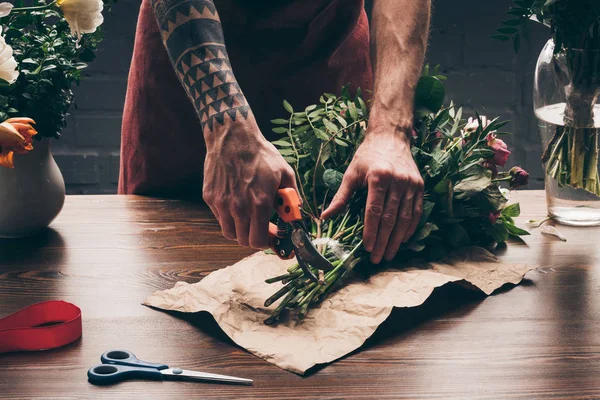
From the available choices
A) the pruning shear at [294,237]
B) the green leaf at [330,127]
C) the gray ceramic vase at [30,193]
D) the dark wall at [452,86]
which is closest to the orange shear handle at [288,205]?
the pruning shear at [294,237]

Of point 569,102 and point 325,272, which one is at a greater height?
point 569,102

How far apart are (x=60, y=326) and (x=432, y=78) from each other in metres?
0.66

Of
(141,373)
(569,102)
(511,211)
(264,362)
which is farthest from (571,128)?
(141,373)

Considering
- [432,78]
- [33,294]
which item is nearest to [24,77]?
[33,294]

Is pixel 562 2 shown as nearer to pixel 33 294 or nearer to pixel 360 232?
pixel 360 232

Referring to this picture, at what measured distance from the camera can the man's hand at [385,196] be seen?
1.05 metres

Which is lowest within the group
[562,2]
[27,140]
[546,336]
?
[546,336]

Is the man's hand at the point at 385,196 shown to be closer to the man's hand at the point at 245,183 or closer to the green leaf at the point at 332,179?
the green leaf at the point at 332,179

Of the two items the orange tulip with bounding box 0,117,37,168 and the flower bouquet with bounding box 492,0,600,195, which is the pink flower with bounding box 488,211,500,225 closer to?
the flower bouquet with bounding box 492,0,600,195

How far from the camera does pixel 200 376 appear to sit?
0.79 m

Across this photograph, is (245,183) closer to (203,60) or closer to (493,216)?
(203,60)

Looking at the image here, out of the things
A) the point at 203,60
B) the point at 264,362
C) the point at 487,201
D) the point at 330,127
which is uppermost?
the point at 203,60

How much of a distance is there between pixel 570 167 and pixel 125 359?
80cm

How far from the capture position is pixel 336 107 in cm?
122
